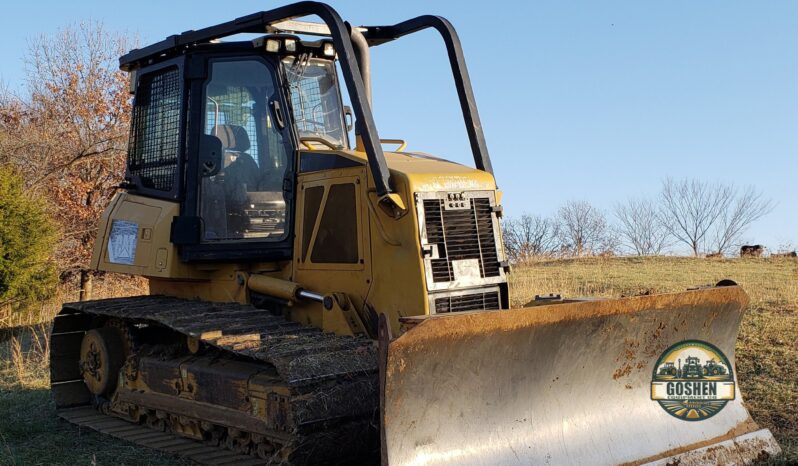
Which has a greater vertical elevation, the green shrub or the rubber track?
the green shrub

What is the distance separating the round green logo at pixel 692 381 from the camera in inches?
229

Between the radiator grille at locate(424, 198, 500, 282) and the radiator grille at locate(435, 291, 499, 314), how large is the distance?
0.43 feet

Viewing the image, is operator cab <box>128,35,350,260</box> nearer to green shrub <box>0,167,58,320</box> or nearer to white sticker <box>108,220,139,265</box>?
white sticker <box>108,220,139,265</box>

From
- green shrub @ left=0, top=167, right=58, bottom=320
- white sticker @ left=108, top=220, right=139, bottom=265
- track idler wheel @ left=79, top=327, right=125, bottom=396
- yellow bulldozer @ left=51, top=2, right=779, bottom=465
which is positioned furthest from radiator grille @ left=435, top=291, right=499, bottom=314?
green shrub @ left=0, top=167, right=58, bottom=320

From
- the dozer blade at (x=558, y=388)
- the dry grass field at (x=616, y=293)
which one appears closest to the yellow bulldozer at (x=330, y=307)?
the dozer blade at (x=558, y=388)

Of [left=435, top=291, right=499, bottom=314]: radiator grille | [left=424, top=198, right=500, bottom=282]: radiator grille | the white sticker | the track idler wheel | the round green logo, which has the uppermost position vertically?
the white sticker

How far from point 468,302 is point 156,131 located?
3.06 m

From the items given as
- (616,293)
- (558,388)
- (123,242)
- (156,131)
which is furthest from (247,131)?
(616,293)

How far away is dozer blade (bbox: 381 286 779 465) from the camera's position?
4672 mm

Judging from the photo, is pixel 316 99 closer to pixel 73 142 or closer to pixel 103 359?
pixel 103 359

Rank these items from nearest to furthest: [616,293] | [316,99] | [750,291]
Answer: [316,99], [750,291], [616,293]

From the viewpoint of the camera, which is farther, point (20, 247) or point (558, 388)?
point (20, 247)

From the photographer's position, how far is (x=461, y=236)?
5902 millimetres

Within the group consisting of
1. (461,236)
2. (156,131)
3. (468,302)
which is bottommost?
(468,302)
